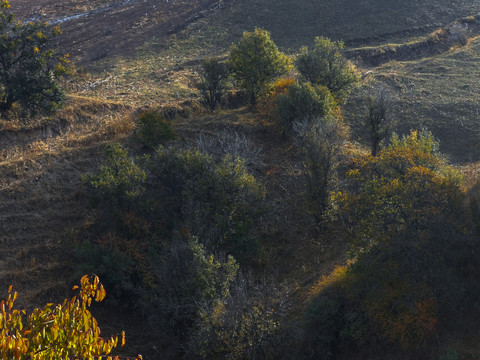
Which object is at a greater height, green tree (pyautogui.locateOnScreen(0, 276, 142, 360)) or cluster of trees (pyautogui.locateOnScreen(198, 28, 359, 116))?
green tree (pyautogui.locateOnScreen(0, 276, 142, 360))

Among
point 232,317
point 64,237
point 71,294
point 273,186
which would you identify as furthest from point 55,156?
point 232,317

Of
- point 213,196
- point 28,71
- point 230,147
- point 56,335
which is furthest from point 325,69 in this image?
point 56,335

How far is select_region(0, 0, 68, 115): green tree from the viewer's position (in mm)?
25469

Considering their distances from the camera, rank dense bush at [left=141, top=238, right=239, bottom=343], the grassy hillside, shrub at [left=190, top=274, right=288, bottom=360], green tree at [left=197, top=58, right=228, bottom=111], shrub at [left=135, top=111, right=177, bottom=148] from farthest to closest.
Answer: green tree at [left=197, top=58, right=228, bottom=111] → shrub at [left=135, top=111, right=177, bottom=148] → the grassy hillside → dense bush at [left=141, top=238, right=239, bottom=343] → shrub at [left=190, top=274, right=288, bottom=360]

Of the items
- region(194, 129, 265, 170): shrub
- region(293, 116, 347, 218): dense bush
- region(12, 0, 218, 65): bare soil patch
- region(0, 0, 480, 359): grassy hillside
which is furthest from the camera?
region(12, 0, 218, 65): bare soil patch

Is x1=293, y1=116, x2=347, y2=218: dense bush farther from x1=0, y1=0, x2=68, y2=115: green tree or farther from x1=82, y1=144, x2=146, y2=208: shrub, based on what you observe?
x1=0, y1=0, x2=68, y2=115: green tree

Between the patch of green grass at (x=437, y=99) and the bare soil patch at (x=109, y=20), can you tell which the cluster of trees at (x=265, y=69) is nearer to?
the patch of green grass at (x=437, y=99)

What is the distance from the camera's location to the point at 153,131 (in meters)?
24.6

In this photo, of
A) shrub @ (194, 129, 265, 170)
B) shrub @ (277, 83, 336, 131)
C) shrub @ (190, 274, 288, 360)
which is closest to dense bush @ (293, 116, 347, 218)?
shrub @ (277, 83, 336, 131)

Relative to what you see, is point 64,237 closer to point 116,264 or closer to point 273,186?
point 116,264

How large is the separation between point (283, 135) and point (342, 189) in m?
6.03

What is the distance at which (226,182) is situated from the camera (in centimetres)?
2058

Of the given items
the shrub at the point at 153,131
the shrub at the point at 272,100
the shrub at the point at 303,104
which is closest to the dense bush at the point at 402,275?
the shrub at the point at 303,104

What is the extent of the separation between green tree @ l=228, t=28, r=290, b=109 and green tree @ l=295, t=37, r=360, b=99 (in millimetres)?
1214
